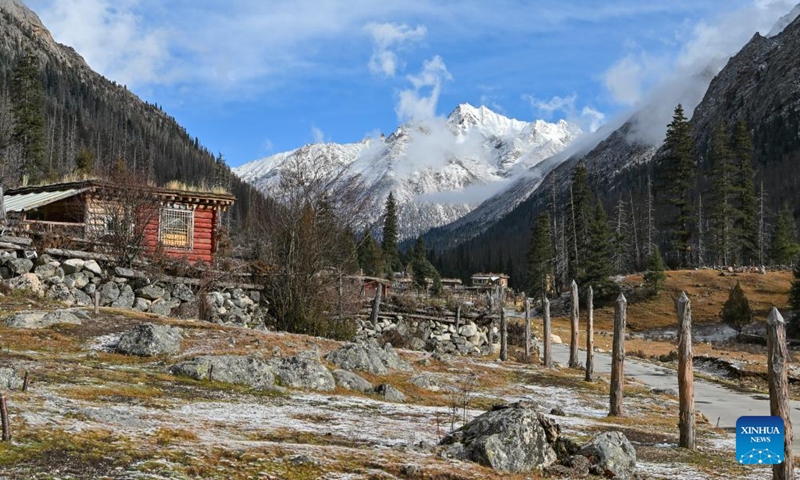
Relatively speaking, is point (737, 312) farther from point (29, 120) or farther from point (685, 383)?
point (29, 120)

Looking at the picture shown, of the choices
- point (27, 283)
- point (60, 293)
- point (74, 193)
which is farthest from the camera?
point (74, 193)

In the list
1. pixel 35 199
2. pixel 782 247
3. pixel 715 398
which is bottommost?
pixel 715 398

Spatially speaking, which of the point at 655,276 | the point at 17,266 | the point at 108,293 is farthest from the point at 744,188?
the point at 17,266

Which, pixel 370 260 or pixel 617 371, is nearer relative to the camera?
pixel 617 371

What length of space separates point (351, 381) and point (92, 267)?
51.1ft

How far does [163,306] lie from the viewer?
28.7m

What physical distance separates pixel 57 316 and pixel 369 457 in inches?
529

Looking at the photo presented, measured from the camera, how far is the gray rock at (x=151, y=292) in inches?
1127

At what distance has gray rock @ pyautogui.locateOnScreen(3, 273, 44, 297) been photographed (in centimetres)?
2455

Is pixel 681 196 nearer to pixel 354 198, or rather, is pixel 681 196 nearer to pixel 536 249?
pixel 536 249

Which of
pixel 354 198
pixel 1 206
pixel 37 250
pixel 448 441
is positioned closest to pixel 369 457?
pixel 448 441

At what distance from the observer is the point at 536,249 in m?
104

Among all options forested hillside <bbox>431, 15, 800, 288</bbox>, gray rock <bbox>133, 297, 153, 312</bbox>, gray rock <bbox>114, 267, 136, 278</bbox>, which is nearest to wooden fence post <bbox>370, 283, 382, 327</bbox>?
gray rock <bbox>133, 297, 153, 312</bbox>

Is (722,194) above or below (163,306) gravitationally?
above
